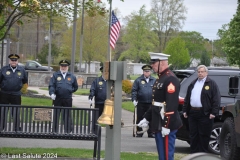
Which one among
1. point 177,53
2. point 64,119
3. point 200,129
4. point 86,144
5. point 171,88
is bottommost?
point 86,144

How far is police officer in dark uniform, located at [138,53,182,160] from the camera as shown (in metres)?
8.47

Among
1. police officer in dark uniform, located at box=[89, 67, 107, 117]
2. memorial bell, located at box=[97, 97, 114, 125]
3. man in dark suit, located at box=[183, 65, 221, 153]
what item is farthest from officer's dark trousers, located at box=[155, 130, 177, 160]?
police officer in dark uniform, located at box=[89, 67, 107, 117]

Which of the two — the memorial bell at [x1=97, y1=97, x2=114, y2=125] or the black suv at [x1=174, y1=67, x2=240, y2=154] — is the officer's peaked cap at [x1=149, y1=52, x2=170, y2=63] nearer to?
the memorial bell at [x1=97, y1=97, x2=114, y2=125]

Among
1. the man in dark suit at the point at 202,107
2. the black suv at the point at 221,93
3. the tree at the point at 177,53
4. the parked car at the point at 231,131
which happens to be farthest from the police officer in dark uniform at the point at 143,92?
the tree at the point at 177,53

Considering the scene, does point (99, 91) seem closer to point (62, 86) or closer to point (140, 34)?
point (62, 86)

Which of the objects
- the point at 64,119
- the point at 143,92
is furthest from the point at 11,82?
the point at 143,92

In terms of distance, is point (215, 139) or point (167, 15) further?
point (167, 15)

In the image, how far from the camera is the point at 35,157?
35.8 feet

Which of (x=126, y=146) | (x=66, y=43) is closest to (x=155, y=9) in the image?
(x=66, y=43)

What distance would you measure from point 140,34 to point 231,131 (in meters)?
71.4

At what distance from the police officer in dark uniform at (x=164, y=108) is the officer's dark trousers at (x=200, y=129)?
2.35 m

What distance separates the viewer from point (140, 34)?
81.6 metres

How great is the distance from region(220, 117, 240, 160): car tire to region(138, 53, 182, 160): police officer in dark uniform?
2.18m

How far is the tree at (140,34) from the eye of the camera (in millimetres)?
80562
